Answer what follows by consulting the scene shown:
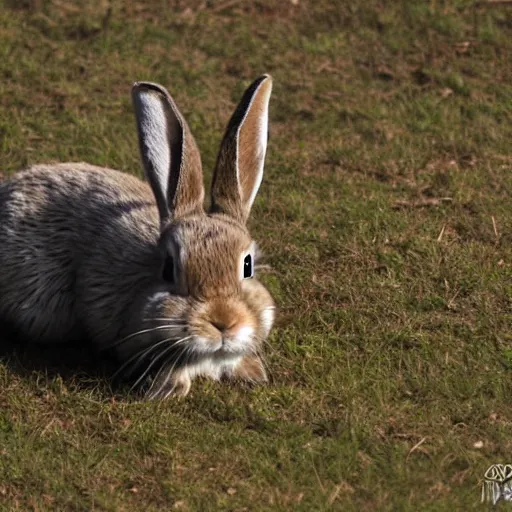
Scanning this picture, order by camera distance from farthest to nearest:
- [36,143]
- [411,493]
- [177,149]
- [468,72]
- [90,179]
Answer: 1. [468,72]
2. [36,143]
3. [90,179]
4. [177,149]
5. [411,493]

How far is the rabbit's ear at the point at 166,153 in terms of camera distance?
5.87m

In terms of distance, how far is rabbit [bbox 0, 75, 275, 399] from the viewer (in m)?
5.46

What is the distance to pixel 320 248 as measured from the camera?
282 inches

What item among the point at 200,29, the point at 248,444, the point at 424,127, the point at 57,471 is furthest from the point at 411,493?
the point at 200,29

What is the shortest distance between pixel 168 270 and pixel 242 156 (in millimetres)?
854

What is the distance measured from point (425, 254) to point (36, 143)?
9.87 feet

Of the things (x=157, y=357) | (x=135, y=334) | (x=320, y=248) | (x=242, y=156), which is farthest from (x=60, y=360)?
(x=320, y=248)

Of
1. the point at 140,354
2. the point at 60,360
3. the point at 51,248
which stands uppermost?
the point at 51,248

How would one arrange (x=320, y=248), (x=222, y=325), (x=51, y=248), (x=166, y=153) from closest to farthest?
(x=222, y=325), (x=166, y=153), (x=51, y=248), (x=320, y=248)

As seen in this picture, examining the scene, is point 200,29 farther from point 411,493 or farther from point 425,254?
point 411,493

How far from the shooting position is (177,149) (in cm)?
594

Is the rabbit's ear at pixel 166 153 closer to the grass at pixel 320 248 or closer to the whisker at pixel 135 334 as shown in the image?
the whisker at pixel 135 334

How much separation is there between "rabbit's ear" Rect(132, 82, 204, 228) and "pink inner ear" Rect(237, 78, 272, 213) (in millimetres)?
297

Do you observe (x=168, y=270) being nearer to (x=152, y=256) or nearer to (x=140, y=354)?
(x=152, y=256)
